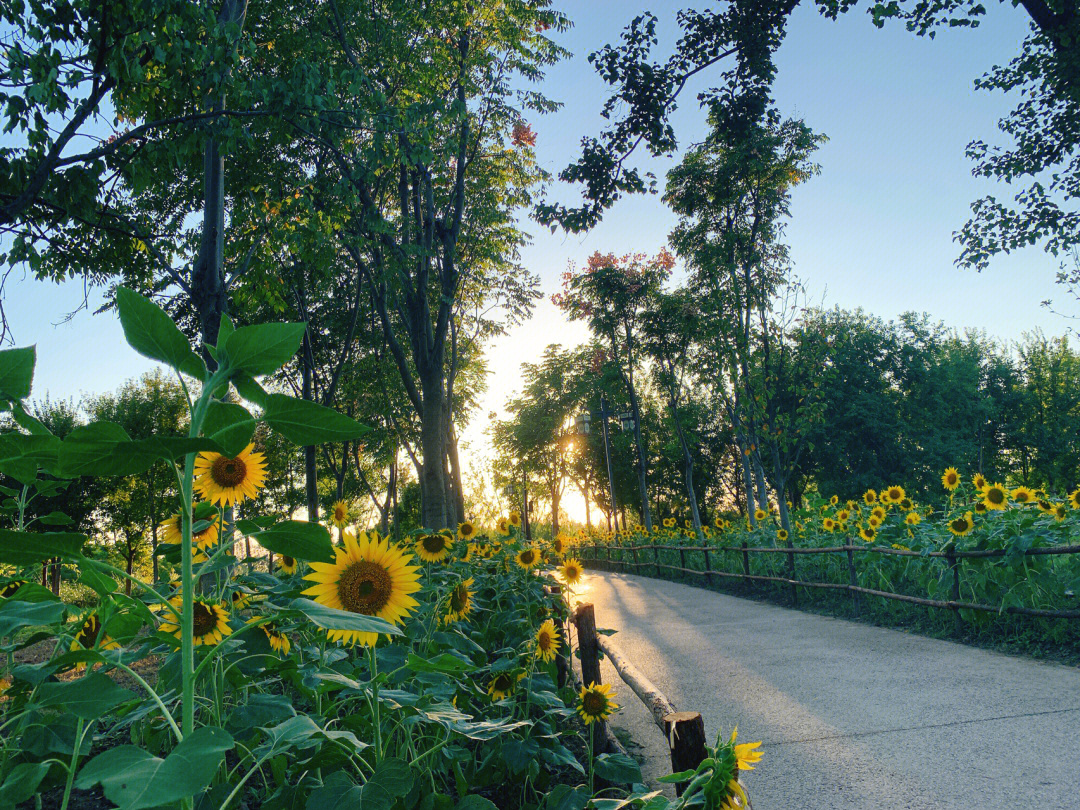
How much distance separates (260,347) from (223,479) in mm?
1154

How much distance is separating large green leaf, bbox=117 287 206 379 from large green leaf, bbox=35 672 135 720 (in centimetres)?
44

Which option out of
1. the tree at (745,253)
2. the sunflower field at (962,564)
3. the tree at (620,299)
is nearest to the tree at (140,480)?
the tree at (620,299)

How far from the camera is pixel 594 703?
2.88 meters

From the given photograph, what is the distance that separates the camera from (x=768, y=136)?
14.7 meters

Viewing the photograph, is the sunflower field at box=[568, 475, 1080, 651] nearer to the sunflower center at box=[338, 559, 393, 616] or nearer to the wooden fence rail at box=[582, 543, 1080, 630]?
the wooden fence rail at box=[582, 543, 1080, 630]

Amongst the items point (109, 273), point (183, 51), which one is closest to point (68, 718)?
point (183, 51)

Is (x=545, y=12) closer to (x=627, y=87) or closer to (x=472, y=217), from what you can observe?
(x=472, y=217)

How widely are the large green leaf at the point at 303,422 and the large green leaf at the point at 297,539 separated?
0.37 ft

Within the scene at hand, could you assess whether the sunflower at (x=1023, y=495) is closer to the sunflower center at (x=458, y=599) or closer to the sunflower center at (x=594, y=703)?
the sunflower center at (x=594, y=703)

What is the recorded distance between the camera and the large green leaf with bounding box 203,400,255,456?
33.8 inches

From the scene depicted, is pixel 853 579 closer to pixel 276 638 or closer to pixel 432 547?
pixel 432 547

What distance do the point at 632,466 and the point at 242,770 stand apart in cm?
3969

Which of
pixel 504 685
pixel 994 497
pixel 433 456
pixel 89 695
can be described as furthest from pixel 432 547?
pixel 433 456

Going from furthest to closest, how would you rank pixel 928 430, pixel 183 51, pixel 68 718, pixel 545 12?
pixel 928 430
pixel 545 12
pixel 183 51
pixel 68 718
